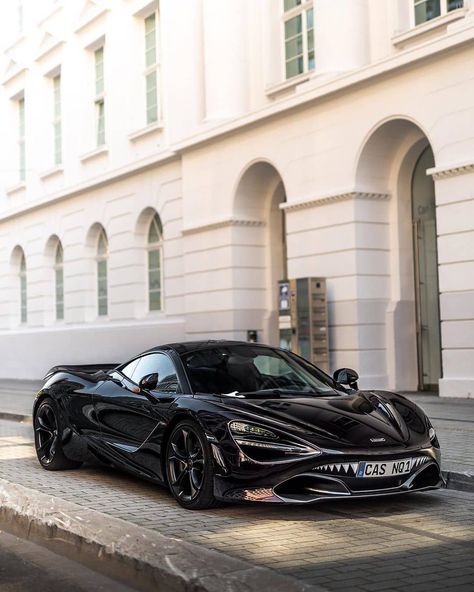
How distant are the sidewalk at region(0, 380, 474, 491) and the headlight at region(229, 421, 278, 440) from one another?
7.39ft

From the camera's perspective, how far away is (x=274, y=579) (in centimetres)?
445

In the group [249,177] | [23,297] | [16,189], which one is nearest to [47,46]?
[16,189]

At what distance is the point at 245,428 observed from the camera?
21.3 ft

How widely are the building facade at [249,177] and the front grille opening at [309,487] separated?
375 inches

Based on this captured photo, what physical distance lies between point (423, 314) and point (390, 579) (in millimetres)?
13654

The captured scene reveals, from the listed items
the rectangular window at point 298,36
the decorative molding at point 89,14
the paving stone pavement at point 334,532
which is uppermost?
the decorative molding at point 89,14

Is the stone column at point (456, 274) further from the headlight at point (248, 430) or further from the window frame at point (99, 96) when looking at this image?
the window frame at point (99, 96)

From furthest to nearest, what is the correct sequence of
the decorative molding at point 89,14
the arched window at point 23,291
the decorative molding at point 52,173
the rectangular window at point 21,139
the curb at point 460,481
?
1. the arched window at point 23,291
2. the rectangular window at point 21,139
3. the decorative molding at point 52,173
4. the decorative molding at point 89,14
5. the curb at point 460,481

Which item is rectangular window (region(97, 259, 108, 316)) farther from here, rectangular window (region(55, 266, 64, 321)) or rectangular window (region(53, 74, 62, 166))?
rectangular window (region(53, 74, 62, 166))

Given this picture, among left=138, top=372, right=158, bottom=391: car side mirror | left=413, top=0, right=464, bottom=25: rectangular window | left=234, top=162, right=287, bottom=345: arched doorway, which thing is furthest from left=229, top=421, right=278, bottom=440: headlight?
left=234, top=162, right=287, bottom=345: arched doorway

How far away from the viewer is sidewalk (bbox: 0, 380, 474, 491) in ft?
26.1

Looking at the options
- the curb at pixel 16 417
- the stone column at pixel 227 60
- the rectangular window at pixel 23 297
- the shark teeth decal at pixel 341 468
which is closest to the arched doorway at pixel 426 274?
the stone column at pixel 227 60

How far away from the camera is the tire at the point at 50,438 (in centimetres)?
902

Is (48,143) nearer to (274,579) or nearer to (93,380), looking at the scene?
(93,380)
